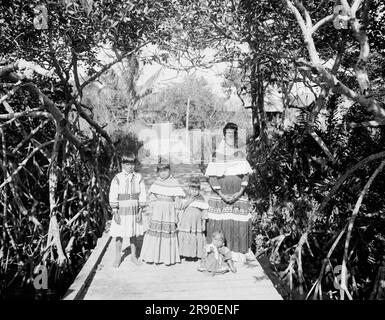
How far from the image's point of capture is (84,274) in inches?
165

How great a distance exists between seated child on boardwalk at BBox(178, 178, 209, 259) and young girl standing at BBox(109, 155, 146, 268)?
0.49m

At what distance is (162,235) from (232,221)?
784 mm

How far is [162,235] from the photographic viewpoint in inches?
175

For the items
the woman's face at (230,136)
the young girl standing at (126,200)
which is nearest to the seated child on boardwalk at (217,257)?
the young girl standing at (126,200)

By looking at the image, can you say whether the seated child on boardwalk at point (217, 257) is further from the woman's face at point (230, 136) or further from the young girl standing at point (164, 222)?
the woman's face at point (230, 136)

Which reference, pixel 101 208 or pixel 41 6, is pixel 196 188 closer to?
pixel 41 6

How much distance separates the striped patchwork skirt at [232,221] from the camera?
4.35 m

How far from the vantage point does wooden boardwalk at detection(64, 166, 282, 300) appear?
382cm

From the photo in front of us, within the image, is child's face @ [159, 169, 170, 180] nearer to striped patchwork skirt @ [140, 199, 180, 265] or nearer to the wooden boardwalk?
striped patchwork skirt @ [140, 199, 180, 265]

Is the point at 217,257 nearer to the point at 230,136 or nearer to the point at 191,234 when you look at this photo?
the point at 191,234

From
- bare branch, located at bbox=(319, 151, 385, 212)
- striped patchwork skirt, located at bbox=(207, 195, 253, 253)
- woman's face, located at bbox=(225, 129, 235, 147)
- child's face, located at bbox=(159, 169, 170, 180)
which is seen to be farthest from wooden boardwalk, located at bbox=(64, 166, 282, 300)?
woman's face, located at bbox=(225, 129, 235, 147)

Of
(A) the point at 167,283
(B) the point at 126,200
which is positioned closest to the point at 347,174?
(A) the point at 167,283

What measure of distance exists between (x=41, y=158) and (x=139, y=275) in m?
3.83

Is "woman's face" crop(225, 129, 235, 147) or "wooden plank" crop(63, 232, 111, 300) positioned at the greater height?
"woman's face" crop(225, 129, 235, 147)
